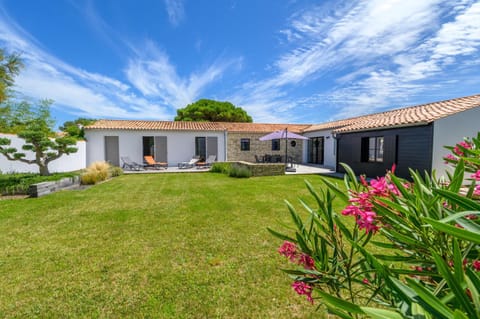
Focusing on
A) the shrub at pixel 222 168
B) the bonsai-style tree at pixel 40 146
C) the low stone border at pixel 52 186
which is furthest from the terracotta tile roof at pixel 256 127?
the low stone border at pixel 52 186

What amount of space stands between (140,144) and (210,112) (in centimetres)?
1686

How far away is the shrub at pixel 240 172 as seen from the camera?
493 inches

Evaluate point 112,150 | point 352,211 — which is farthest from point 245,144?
point 352,211

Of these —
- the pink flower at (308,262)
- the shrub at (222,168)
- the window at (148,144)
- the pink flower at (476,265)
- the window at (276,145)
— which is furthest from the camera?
the window at (276,145)

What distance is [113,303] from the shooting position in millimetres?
2578

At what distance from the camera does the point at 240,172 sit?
12641 millimetres

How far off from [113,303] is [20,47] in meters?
17.0

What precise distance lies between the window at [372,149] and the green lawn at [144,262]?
8.77m

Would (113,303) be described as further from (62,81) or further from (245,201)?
(62,81)

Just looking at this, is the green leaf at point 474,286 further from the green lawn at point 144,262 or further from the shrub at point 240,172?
the shrub at point 240,172

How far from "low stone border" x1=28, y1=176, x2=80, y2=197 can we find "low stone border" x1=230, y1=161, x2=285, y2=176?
8.73 metres

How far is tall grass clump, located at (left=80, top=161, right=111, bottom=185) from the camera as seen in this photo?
10.5 meters

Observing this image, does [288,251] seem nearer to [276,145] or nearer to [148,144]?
[148,144]

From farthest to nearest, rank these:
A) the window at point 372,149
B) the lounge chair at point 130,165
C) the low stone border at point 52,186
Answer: the lounge chair at point 130,165, the window at point 372,149, the low stone border at point 52,186
